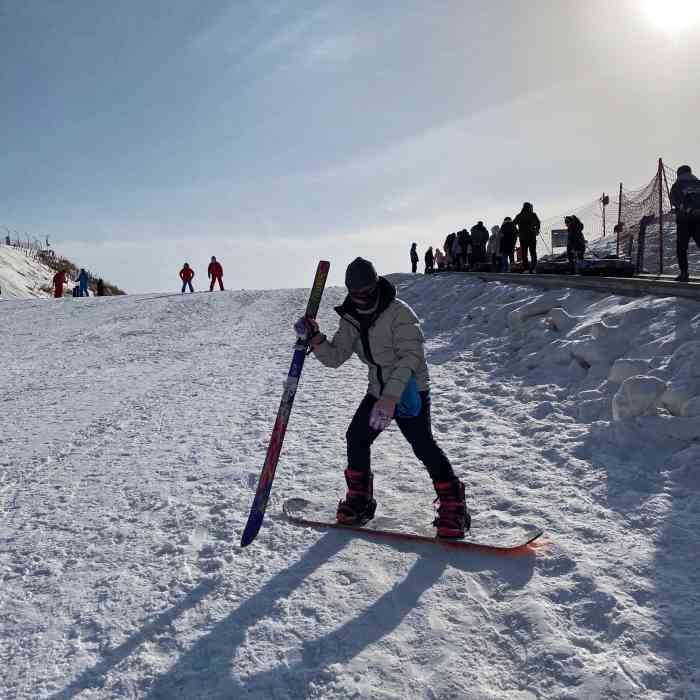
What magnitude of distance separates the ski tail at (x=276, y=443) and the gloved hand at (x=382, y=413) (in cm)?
58

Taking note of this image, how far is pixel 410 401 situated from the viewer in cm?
354

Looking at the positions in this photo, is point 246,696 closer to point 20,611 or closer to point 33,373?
point 20,611

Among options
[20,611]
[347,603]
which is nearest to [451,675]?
[347,603]

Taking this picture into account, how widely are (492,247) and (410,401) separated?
1895 cm

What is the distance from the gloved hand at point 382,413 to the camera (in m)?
3.27

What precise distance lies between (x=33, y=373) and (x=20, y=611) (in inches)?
294

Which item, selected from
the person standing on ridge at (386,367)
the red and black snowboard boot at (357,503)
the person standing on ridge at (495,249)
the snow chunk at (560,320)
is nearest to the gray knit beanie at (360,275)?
the person standing on ridge at (386,367)

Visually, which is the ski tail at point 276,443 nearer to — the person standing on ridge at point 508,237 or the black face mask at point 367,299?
the black face mask at point 367,299

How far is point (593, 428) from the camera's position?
5129 mm

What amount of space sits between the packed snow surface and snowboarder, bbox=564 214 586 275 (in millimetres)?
9233

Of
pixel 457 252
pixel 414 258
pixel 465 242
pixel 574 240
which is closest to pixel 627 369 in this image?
pixel 574 240

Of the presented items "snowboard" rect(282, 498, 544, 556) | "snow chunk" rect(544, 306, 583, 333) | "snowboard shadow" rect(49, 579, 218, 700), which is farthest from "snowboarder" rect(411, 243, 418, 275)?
"snowboard shadow" rect(49, 579, 218, 700)

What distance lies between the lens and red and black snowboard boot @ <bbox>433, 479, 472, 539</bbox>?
A: 359 centimetres

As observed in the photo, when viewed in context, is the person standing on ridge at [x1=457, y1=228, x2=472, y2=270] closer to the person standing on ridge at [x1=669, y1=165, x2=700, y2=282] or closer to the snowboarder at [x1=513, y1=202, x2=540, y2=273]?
the snowboarder at [x1=513, y1=202, x2=540, y2=273]
